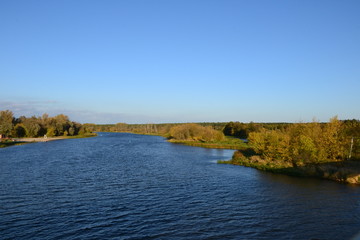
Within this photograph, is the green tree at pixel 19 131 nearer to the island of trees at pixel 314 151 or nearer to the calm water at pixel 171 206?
the calm water at pixel 171 206

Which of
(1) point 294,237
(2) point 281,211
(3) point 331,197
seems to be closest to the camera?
(1) point 294,237

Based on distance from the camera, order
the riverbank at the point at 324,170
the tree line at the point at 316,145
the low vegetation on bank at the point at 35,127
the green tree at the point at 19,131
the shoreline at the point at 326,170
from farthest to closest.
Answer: the green tree at the point at 19,131
the low vegetation on bank at the point at 35,127
the tree line at the point at 316,145
the riverbank at the point at 324,170
the shoreline at the point at 326,170

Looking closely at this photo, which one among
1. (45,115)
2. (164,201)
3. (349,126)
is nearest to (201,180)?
(164,201)

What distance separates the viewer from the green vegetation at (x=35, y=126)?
390ft

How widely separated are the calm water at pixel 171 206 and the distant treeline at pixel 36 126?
312ft

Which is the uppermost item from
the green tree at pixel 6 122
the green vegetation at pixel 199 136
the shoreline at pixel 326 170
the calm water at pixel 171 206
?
the green tree at pixel 6 122

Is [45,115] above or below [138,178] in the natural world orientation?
above

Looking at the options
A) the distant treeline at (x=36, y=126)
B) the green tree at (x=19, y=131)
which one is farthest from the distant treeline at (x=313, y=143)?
the green tree at (x=19, y=131)

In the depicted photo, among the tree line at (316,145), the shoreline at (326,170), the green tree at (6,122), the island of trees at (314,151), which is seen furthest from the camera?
the green tree at (6,122)

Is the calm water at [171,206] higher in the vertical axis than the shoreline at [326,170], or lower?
lower

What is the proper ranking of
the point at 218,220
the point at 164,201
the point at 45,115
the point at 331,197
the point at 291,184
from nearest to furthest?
the point at 218,220 < the point at 164,201 < the point at 331,197 < the point at 291,184 < the point at 45,115

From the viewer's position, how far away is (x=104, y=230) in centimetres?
1934

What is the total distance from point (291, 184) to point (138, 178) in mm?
19778

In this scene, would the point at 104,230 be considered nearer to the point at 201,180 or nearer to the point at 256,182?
the point at 201,180
